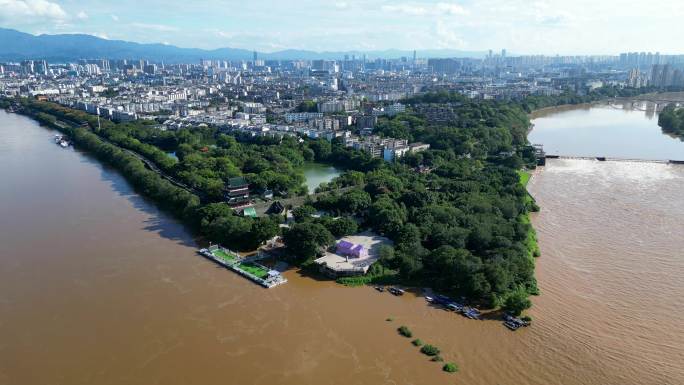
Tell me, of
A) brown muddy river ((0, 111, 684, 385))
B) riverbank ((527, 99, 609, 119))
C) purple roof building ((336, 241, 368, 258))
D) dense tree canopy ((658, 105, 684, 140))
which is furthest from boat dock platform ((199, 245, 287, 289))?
riverbank ((527, 99, 609, 119))

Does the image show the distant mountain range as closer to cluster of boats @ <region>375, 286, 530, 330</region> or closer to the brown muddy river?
the brown muddy river

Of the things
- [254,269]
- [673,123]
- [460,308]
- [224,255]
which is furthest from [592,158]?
[224,255]

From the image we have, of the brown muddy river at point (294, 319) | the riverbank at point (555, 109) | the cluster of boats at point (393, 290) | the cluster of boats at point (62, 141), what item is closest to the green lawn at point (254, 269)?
the brown muddy river at point (294, 319)

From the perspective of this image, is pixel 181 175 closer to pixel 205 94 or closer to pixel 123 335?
pixel 123 335

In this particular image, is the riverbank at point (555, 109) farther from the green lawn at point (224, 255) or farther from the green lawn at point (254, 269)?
the green lawn at point (254, 269)

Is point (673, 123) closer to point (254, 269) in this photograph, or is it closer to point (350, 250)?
point (350, 250)

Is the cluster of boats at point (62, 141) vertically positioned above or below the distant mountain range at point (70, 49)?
below
